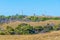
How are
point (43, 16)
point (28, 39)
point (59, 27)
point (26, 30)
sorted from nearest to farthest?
point (28, 39) → point (26, 30) → point (59, 27) → point (43, 16)

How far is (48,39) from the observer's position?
23.7m

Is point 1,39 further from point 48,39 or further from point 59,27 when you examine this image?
point 59,27

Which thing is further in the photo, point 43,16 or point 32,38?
point 43,16

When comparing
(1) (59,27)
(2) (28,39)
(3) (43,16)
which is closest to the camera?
(2) (28,39)

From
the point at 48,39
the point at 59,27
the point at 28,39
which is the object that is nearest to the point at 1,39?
the point at 28,39

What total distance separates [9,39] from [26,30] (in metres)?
17.3

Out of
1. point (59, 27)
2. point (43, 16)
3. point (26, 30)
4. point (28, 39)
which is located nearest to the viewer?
point (28, 39)

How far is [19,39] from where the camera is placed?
23250mm

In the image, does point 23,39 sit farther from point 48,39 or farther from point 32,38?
point 48,39

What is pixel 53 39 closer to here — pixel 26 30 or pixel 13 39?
pixel 13 39

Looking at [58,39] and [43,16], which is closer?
[58,39]

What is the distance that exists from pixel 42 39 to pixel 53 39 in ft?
3.88

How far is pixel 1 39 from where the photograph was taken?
2322 centimetres

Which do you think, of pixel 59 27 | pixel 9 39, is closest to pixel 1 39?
pixel 9 39
